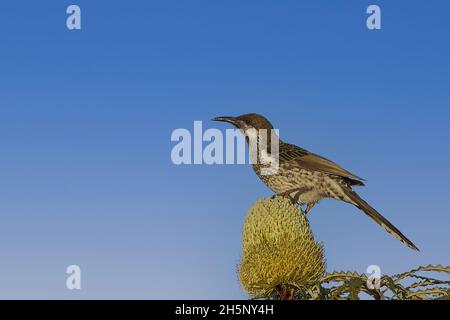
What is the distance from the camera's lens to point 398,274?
483 centimetres

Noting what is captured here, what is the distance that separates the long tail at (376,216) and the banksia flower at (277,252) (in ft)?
9.39

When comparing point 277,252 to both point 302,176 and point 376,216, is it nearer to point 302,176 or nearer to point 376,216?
point 376,216

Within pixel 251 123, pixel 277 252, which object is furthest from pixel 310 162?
pixel 277 252

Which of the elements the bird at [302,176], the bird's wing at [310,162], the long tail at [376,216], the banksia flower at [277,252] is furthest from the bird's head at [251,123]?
the banksia flower at [277,252]

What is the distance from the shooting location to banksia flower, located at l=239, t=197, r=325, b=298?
5.88 m

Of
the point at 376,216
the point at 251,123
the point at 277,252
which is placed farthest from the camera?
the point at 251,123

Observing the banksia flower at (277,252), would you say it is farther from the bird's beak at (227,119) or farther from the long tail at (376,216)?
the bird's beak at (227,119)

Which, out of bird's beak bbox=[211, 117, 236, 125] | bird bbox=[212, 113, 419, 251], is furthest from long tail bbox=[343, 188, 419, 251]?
Result: bird's beak bbox=[211, 117, 236, 125]

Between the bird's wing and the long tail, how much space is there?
24cm

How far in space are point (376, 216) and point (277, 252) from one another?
4.17 m

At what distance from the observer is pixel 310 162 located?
10711 millimetres
